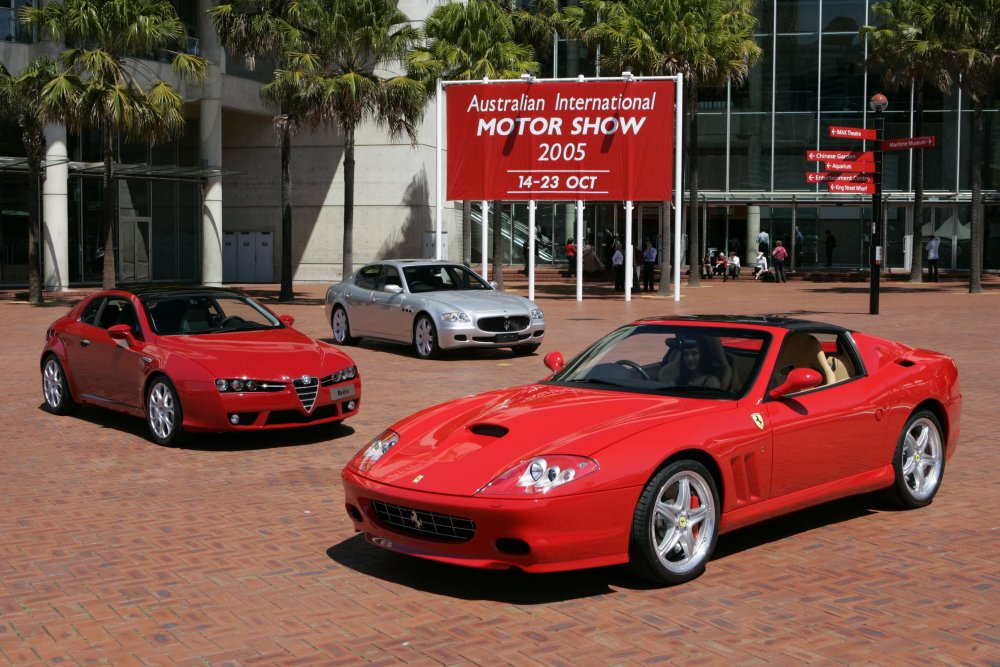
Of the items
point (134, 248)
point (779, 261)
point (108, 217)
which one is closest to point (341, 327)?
point (108, 217)

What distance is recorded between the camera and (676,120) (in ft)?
109

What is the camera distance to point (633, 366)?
7.27 m

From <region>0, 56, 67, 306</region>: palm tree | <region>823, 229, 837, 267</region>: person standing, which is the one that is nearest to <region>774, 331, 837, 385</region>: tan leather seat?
<region>0, 56, 67, 306</region>: palm tree

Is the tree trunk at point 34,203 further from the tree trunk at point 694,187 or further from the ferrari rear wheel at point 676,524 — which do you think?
the ferrari rear wheel at point 676,524

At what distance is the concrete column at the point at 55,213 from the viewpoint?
123 ft

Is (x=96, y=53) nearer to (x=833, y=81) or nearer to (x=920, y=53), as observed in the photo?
(x=920, y=53)

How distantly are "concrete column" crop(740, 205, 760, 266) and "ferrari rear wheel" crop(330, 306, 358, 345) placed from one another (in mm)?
34227

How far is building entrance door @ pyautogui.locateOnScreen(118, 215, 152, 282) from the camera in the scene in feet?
141

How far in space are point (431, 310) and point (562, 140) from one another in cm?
1416

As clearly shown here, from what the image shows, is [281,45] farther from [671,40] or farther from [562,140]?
[671,40]

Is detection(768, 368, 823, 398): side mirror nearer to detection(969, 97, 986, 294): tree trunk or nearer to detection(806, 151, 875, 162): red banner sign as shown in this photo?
detection(806, 151, 875, 162): red banner sign

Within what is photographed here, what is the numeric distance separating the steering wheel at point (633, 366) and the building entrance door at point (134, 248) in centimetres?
3806

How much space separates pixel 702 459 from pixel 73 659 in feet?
10.4

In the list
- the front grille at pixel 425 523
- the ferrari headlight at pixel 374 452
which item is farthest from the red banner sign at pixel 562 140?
the front grille at pixel 425 523
